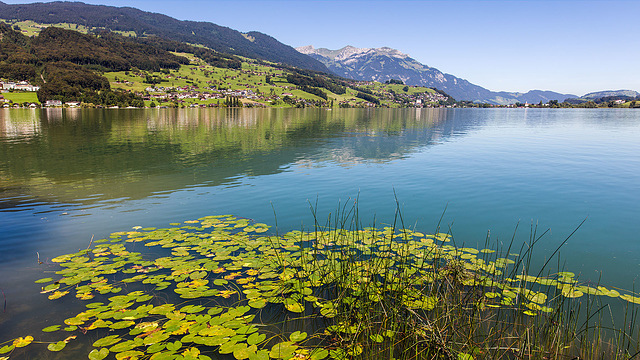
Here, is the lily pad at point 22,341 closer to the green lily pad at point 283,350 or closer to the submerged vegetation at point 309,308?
the submerged vegetation at point 309,308

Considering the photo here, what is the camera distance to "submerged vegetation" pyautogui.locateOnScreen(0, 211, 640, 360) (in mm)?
5641

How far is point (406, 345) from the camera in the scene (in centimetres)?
579

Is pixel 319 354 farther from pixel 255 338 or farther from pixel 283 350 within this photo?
pixel 255 338

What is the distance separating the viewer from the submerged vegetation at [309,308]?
222 inches

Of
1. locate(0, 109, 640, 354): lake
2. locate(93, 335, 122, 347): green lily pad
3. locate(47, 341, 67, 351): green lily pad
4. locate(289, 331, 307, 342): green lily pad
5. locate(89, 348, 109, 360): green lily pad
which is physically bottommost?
locate(47, 341, 67, 351): green lily pad

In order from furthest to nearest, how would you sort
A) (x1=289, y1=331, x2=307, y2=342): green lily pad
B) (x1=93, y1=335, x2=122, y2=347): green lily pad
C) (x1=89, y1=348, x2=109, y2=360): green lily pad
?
(x1=289, y1=331, x2=307, y2=342): green lily pad → (x1=93, y1=335, x2=122, y2=347): green lily pad → (x1=89, y1=348, x2=109, y2=360): green lily pad

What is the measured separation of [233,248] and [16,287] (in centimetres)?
555

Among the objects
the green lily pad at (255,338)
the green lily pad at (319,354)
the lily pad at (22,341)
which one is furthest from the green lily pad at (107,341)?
the green lily pad at (319,354)

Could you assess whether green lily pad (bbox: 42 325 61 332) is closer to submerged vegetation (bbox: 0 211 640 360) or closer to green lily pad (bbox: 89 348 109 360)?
submerged vegetation (bbox: 0 211 640 360)

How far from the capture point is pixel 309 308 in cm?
721

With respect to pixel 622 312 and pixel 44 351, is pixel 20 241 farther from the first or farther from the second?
pixel 622 312

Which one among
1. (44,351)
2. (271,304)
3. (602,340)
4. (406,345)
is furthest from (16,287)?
(602,340)

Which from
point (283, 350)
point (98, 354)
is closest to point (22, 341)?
point (98, 354)

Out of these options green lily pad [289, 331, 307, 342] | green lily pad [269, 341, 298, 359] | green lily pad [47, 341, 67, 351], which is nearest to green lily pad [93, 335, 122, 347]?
green lily pad [47, 341, 67, 351]
